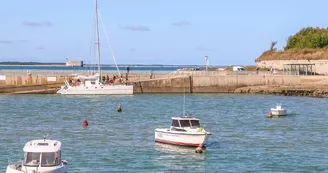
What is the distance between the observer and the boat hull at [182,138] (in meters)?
44.1

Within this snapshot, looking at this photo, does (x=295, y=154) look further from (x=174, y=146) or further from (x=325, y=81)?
(x=325, y=81)

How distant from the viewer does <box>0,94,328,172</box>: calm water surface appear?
4006 cm

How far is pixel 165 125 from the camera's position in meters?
57.6

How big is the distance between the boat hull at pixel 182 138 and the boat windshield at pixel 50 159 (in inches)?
526

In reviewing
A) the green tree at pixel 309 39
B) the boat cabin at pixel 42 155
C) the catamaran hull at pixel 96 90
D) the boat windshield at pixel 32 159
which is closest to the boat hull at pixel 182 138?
the boat cabin at pixel 42 155

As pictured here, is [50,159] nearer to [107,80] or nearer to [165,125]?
[165,125]

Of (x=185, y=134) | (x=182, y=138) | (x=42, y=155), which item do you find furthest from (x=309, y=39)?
(x=42, y=155)

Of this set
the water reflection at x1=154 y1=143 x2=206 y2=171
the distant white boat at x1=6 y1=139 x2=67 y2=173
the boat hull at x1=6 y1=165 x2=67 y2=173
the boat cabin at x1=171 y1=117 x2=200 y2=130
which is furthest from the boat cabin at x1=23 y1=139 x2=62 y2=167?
the boat cabin at x1=171 y1=117 x2=200 y2=130

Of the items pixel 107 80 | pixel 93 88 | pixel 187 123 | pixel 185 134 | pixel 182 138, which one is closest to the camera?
pixel 185 134

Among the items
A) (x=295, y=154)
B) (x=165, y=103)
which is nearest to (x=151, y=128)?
(x=295, y=154)

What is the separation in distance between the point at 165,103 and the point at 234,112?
12396mm

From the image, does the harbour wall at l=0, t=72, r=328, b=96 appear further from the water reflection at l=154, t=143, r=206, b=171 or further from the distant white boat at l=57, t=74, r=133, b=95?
the water reflection at l=154, t=143, r=206, b=171

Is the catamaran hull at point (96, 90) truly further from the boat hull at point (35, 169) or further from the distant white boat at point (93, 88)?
the boat hull at point (35, 169)

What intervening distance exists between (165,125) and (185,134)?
12.9 m
